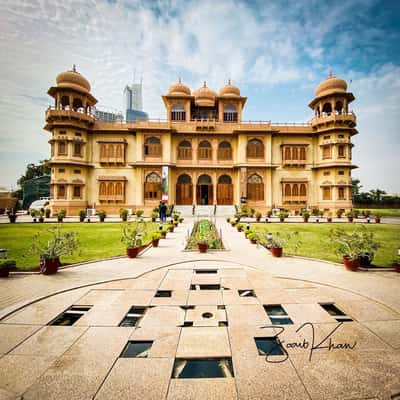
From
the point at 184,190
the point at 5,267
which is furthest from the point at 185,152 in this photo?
the point at 5,267

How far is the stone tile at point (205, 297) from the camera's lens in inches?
176

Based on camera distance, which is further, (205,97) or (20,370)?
(205,97)

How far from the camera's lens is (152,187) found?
26781 millimetres

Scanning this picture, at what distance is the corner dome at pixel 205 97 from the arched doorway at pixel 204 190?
36.2 feet

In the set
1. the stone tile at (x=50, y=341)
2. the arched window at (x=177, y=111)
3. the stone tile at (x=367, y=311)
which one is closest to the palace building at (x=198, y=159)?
the arched window at (x=177, y=111)

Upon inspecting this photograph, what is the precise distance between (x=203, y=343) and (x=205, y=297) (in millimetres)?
1523

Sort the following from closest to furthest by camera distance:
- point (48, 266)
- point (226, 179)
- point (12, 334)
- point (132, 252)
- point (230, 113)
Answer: point (12, 334) < point (48, 266) < point (132, 252) < point (226, 179) < point (230, 113)

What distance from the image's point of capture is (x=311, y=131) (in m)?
27.7

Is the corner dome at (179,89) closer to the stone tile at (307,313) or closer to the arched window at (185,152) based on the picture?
the arched window at (185,152)

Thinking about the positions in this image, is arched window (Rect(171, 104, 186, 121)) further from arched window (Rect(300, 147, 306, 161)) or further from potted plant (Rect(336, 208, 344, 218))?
potted plant (Rect(336, 208, 344, 218))

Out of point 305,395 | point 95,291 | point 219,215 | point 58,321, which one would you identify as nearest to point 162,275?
point 95,291

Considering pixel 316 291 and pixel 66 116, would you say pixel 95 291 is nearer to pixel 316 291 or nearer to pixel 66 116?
pixel 316 291

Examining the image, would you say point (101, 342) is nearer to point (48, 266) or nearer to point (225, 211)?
point (48, 266)

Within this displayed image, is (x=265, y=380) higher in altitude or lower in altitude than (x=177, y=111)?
lower
